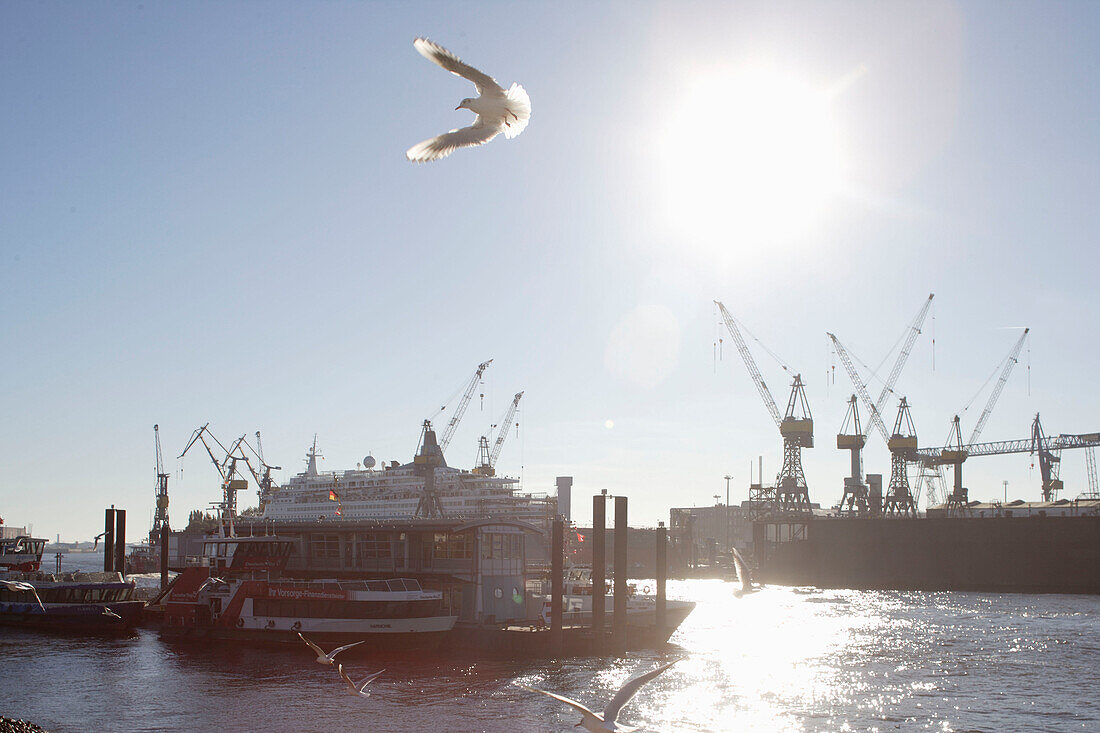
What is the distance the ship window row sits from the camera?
2090 inches

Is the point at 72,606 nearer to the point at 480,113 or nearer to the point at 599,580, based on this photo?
the point at 599,580

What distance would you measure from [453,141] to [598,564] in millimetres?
33275

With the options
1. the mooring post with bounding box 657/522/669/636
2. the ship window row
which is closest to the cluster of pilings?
the mooring post with bounding box 657/522/669/636

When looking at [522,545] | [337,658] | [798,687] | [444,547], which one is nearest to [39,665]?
[337,658]

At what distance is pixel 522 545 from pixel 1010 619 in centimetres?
5049

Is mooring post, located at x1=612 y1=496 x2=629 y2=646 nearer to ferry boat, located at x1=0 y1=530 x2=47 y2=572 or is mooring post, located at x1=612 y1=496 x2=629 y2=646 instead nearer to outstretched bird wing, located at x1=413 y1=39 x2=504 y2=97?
outstretched bird wing, located at x1=413 y1=39 x2=504 y2=97

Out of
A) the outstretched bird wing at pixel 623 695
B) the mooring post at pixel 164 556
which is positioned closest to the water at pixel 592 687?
the mooring post at pixel 164 556

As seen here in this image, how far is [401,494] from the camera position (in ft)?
497

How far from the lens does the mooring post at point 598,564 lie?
5009 cm

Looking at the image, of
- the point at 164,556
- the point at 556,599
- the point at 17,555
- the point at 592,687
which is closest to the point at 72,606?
the point at 164,556

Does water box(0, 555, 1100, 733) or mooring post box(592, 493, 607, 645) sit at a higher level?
mooring post box(592, 493, 607, 645)

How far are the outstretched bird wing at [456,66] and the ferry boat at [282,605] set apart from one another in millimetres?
38513

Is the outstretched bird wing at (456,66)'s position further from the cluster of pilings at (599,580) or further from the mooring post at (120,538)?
the mooring post at (120,538)

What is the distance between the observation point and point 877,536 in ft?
473
